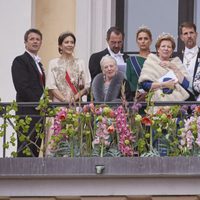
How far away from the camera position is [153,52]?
2659 centimetres

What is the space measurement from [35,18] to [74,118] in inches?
141

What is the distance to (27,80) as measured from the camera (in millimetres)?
24422

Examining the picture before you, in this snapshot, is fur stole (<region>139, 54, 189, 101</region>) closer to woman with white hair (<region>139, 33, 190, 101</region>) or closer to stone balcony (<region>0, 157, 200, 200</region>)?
woman with white hair (<region>139, 33, 190, 101</region>)

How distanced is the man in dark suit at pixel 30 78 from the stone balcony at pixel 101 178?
0.45 m

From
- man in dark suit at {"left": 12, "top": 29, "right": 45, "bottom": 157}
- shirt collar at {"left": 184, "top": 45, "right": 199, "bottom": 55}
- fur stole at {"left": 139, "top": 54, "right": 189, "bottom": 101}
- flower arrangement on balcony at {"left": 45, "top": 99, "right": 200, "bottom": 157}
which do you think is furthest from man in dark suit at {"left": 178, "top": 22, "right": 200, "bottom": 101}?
man in dark suit at {"left": 12, "top": 29, "right": 45, "bottom": 157}

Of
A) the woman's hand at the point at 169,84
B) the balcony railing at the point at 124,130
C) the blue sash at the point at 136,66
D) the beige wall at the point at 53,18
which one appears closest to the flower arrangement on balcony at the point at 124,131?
the balcony railing at the point at 124,130

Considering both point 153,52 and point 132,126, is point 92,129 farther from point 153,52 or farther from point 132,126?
point 153,52

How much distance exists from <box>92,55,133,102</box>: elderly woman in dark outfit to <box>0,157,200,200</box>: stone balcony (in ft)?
3.06

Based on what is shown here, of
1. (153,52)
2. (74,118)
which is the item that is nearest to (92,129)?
(74,118)

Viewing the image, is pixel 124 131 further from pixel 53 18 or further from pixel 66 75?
pixel 53 18

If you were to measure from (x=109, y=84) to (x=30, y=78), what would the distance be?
1.03 metres

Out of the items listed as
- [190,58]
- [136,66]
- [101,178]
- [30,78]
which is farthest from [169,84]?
[30,78]

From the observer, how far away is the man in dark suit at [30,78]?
78.5 ft

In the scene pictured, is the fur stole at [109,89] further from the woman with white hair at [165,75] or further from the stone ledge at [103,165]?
the stone ledge at [103,165]
